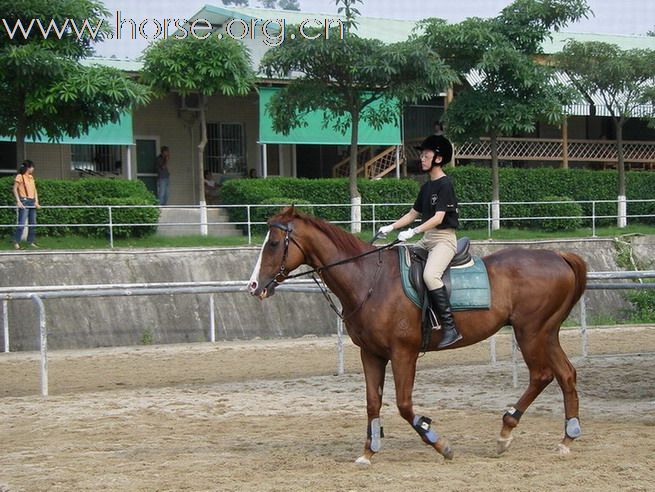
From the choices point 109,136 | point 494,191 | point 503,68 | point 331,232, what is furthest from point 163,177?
point 331,232

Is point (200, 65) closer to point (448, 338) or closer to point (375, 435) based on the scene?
point (448, 338)

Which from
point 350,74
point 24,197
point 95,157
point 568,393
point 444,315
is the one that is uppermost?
point 350,74

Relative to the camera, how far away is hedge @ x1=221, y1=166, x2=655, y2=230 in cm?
2731

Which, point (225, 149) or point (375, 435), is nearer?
point (375, 435)

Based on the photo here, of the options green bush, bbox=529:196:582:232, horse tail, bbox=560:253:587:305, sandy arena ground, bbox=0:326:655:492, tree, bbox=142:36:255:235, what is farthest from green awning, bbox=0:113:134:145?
horse tail, bbox=560:253:587:305

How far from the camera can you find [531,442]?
27.5ft

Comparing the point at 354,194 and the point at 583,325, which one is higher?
the point at 354,194

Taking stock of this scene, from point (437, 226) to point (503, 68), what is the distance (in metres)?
21.1

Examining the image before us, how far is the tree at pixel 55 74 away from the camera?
2219cm

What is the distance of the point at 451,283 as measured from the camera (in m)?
8.11

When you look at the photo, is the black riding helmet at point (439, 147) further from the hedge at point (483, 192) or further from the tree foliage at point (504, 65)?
the tree foliage at point (504, 65)

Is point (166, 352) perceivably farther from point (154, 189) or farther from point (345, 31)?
point (154, 189)

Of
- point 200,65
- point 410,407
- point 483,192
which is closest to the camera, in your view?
point 410,407

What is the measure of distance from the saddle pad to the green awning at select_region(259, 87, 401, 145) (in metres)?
21.3
